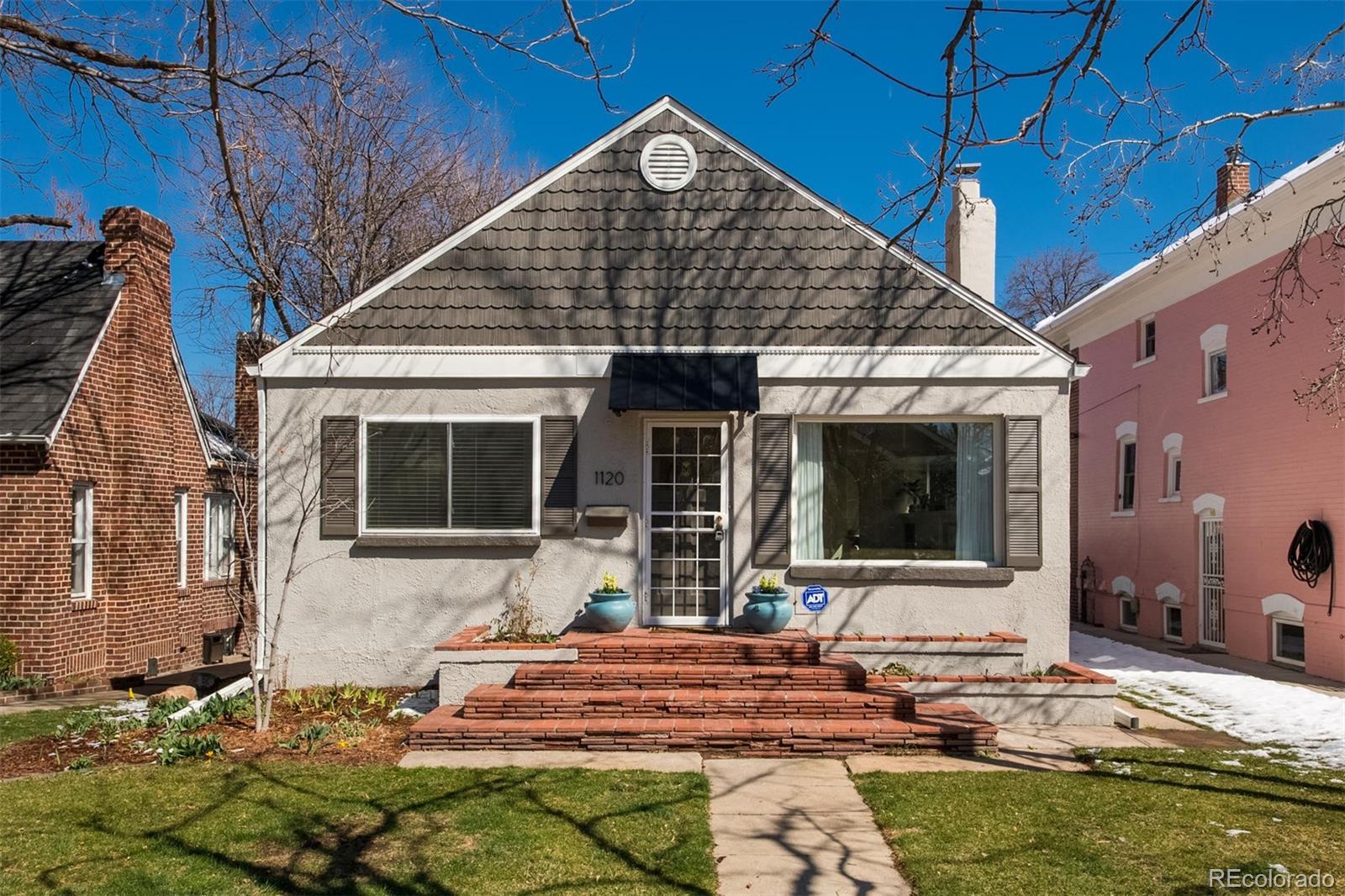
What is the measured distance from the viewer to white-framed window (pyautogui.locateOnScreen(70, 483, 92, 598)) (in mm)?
12586

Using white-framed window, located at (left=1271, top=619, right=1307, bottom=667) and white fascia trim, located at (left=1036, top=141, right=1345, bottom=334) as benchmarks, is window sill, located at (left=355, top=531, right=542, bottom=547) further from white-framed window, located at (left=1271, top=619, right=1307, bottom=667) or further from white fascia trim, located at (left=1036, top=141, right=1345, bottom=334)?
white-framed window, located at (left=1271, top=619, right=1307, bottom=667)

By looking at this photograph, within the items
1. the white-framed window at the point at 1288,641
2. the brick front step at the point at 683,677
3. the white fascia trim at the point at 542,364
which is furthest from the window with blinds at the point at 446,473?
the white-framed window at the point at 1288,641

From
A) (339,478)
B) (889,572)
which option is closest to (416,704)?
(339,478)

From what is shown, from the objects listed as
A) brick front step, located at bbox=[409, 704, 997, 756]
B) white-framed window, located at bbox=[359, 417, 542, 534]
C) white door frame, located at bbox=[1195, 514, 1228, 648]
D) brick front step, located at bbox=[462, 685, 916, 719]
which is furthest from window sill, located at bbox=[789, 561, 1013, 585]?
white door frame, located at bbox=[1195, 514, 1228, 648]

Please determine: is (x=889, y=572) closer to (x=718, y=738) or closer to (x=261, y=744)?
(x=718, y=738)

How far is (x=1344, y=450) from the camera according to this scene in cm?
1320

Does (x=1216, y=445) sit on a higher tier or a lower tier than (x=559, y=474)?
higher

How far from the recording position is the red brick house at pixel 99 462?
11.8 metres

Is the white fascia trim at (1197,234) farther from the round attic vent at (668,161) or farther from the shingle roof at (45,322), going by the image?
the shingle roof at (45,322)

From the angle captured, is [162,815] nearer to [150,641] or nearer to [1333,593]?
[150,641]

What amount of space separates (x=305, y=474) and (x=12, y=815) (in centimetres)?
494

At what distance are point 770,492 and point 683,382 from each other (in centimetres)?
152

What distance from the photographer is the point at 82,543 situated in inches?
498

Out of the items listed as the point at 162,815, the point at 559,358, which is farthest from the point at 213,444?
the point at 162,815
